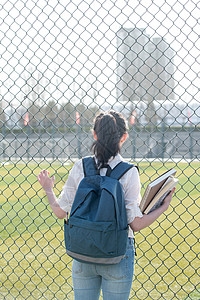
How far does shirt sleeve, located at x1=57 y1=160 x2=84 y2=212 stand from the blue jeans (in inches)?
11.9

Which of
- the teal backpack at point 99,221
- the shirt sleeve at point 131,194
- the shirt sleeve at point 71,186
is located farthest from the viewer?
the shirt sleeve at point 71,186

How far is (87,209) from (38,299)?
58.5 inches

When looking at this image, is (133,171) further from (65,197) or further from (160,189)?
(65,197)

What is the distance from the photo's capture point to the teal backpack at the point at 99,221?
5.86ft

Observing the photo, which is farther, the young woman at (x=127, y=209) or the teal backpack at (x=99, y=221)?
the young woman at (x=127, y=209)

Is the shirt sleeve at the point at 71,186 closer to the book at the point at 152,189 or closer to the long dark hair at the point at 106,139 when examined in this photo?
the long dark hair at the point at 106,139

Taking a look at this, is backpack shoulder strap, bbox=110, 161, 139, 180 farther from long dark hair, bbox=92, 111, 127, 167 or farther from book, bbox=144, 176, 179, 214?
book, bbox=144, 176, 179, 214

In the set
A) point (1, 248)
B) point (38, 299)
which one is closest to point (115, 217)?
point (38, 299)

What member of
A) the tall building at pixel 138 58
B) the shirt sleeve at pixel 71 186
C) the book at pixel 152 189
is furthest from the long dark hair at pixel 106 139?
the tall building at pixel 138 58

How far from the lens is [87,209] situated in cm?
183

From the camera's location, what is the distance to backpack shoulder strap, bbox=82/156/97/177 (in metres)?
1.94

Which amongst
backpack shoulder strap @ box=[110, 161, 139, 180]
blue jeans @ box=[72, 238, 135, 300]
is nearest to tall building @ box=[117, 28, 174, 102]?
backpack shoulder strap @ box=[110, 161, 139, 180]

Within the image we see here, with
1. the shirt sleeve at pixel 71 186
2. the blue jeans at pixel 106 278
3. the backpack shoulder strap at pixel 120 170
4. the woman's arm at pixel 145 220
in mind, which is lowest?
the blue jeans at pixel 106 278

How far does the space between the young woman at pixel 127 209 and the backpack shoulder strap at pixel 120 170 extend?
0.02m
